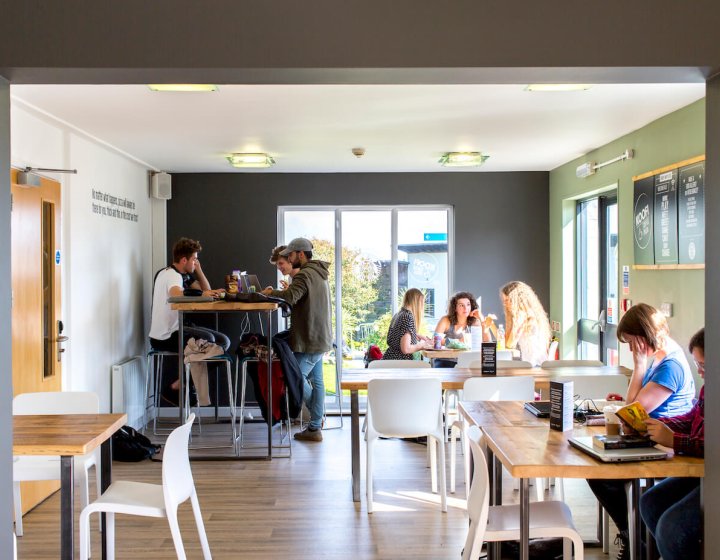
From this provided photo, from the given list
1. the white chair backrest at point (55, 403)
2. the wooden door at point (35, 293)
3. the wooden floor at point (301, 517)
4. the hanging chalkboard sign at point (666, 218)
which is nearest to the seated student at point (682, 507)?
the wooden floor at point (301, 517)

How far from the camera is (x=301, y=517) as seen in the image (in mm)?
4707

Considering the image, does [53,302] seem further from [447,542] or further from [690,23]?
[690,23]

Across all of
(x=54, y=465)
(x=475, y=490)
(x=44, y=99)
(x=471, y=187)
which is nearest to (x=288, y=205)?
(x=471, y=187)

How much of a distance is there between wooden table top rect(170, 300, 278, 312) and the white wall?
0.77 metres

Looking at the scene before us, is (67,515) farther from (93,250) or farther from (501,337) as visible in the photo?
(501,337)

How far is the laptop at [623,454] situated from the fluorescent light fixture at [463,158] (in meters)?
4.39

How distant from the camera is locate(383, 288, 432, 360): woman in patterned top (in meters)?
6.65

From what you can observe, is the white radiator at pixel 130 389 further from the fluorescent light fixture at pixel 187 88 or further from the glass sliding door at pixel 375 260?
the fluorescent light fixture at pixel 187 88

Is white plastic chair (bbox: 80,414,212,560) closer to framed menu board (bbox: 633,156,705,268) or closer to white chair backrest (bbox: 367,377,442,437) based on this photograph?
white chair backrest (bbox: 367,377,442,437)

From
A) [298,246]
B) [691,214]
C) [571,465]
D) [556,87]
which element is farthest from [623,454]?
[298,246]

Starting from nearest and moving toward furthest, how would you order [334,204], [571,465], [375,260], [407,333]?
[571,465], [407,333], [334,204], [375,260]

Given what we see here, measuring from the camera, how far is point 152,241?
8.16m

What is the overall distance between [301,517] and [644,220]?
3303 mm

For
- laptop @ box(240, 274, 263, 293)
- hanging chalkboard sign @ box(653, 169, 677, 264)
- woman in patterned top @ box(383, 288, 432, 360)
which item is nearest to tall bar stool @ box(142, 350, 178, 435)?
laptop @ box(240, 274, 263, 293)
